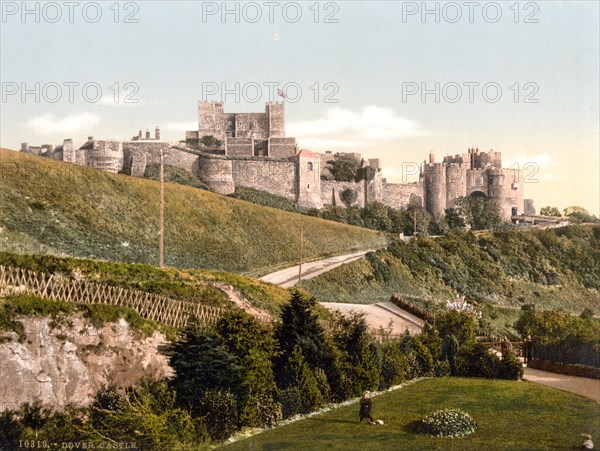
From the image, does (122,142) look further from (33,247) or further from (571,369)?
(571,369)

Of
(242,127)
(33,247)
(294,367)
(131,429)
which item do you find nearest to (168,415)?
(131,429)

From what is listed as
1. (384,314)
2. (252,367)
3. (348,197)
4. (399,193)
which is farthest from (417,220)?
(252,367)

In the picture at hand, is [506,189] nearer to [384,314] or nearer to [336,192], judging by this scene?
[336,192]

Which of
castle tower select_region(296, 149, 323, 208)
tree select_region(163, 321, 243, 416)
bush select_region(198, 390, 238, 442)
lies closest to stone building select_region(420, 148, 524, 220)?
castle tower select_region(296, 149, 323, 208)

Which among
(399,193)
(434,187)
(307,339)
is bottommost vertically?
(307,339)

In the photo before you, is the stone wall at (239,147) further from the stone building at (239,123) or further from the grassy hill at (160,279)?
the grassy hill at (160,279)

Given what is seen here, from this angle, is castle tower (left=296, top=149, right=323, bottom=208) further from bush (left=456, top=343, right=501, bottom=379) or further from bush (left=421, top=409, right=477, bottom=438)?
bush (left=421, top=409, right=477, bottom=438)
